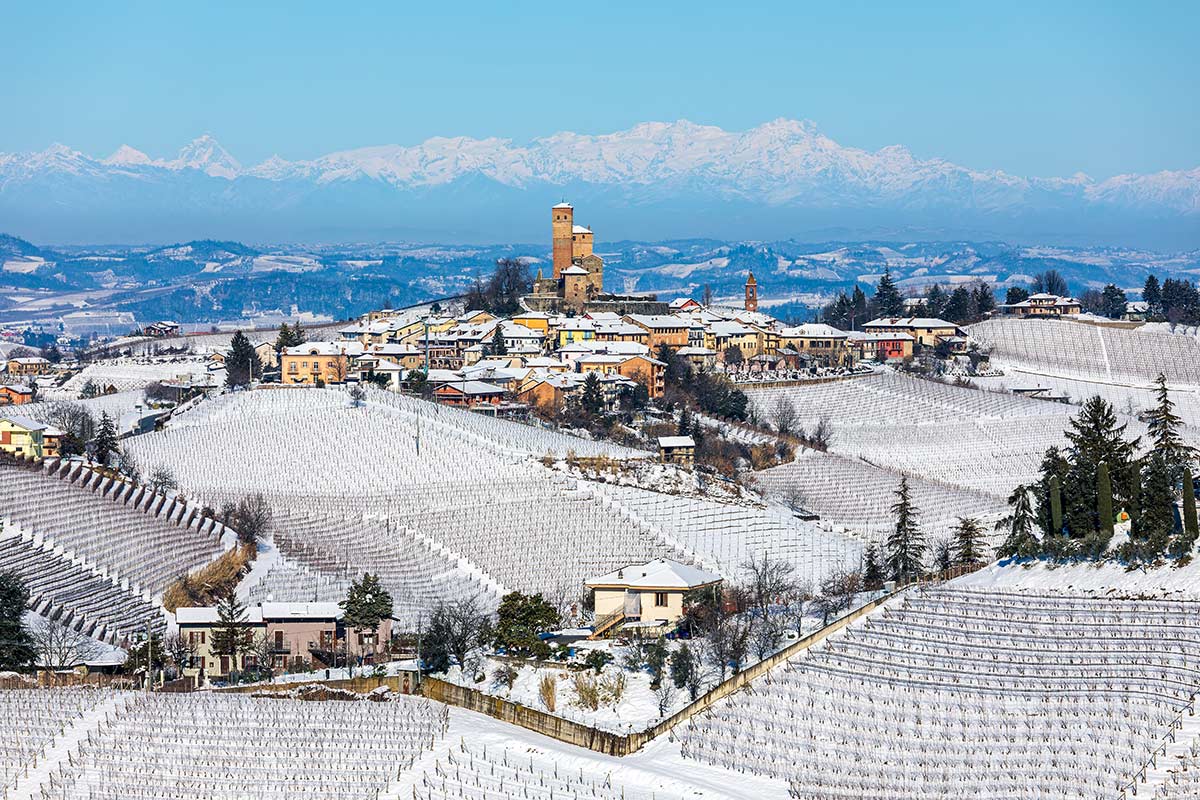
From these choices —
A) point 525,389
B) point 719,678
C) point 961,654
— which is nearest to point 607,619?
point 719,678

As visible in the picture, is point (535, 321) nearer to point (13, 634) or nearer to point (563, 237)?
point (563, 237)

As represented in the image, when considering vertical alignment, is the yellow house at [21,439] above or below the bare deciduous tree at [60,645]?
above

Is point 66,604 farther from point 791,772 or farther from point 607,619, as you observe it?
point 791,772

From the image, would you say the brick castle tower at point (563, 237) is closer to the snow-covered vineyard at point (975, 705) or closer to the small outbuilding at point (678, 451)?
the small outbuilding at point (678, 451)

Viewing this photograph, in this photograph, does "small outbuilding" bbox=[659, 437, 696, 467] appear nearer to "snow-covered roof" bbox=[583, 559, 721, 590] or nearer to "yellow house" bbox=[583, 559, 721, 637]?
"snow-covered roof" bbox=[583, 559, 721, 590]

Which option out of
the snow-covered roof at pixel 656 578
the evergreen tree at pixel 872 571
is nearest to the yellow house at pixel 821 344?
the evergreen tree at pixel 872 571

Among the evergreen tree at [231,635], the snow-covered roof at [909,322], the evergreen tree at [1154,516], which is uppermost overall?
the evergreen tree at [1154,516]

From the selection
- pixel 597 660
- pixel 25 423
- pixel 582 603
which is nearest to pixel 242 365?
pixel 25 423
